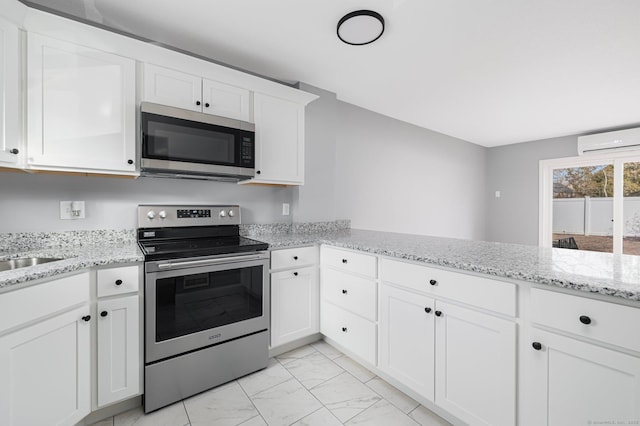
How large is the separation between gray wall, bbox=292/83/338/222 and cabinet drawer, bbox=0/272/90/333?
1.62 m

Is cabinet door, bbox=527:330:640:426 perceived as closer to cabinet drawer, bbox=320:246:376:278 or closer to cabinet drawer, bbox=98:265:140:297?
cabinet drawer, bbox=320:246:376:278

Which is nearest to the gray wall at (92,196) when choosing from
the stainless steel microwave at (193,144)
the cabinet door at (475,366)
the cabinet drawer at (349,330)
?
the stainless steel microwave at (193,144)

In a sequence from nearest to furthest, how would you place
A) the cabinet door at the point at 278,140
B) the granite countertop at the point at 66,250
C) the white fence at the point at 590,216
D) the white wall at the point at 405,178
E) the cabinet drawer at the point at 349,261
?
the granite countertop at the point at 66,250
the cabinet drawer at the point at 349,261
the cabinet door at the point at 278,140
the white wall at the point at 405,178
the white fence at the point at 590,216

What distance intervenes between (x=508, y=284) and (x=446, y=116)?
3001 millimetres

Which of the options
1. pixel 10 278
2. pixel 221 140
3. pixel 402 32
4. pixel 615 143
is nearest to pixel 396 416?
pixel 10 278

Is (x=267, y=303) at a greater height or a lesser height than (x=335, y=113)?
lesser

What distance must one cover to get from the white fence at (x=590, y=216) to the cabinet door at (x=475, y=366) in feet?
15.3

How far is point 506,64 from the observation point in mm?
2307

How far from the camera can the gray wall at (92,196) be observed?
1.65 metres

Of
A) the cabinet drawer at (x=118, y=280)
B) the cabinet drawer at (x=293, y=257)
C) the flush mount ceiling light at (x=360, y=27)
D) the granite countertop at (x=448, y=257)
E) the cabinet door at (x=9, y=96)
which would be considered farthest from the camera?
the cabinet drawer at (x=293, y=257)

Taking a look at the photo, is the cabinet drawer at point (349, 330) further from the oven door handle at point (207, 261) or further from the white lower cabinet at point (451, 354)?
the oven door handle at point (207, 261)

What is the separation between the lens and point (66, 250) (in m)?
1.68

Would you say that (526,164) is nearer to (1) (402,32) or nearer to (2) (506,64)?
(2) (506,64)

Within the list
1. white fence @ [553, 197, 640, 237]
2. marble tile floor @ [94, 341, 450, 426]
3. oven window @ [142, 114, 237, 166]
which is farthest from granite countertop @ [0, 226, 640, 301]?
white fence @ [553, 197, 640, 237]
